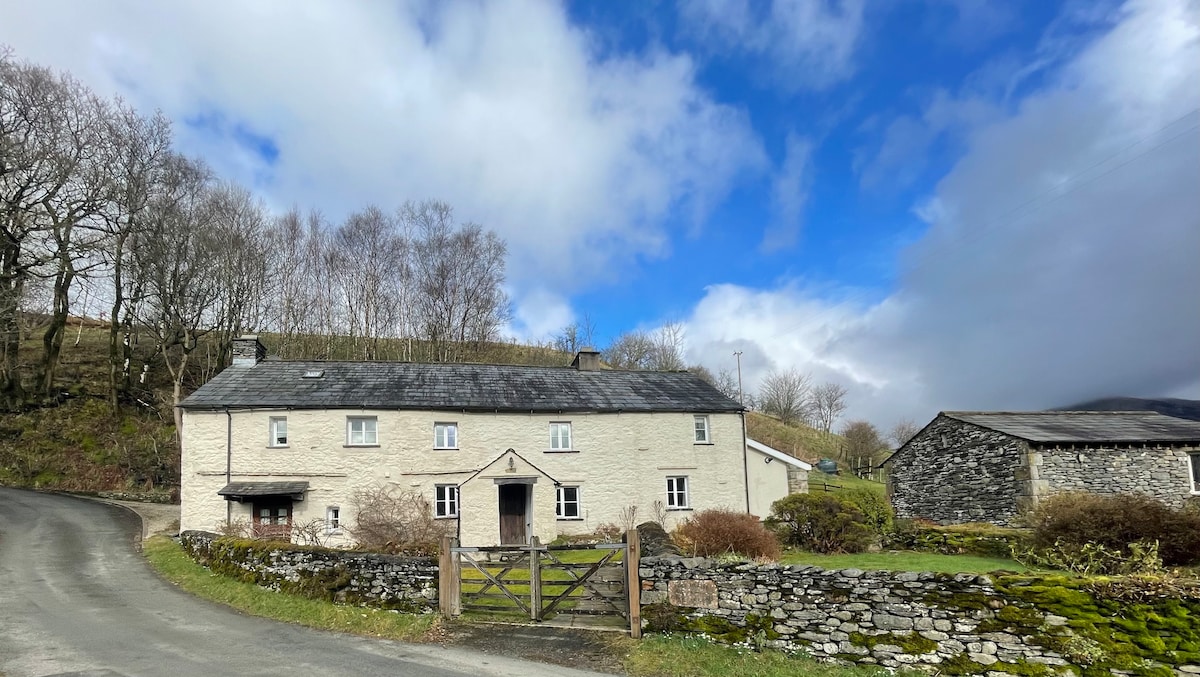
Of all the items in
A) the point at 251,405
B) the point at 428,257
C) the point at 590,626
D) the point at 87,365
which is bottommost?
the point at 590,626

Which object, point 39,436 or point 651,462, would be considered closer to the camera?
point 651,462

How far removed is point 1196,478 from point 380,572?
25135mm

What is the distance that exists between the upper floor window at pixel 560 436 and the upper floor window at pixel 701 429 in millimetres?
5273

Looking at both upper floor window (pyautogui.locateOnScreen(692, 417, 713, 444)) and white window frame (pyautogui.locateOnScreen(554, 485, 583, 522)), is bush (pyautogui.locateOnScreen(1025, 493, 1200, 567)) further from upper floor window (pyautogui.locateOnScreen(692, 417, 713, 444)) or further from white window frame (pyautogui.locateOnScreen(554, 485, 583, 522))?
white window frame (pyautogui.locateOnScreen(554, 485, 583, 522))

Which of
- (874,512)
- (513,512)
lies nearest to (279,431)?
(513,512)

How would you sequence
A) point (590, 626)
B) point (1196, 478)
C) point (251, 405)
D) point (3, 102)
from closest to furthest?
point (590, 626) → point (1196, 478) → point (251, 405) → point (3, 102)

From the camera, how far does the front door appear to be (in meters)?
22.9

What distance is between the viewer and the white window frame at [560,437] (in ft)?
79.2

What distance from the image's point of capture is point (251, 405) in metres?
21.6

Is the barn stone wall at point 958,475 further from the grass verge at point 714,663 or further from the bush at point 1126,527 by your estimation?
the grass verge at point 714,663

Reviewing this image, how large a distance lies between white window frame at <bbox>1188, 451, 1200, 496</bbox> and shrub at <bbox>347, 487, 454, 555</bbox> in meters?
24.1

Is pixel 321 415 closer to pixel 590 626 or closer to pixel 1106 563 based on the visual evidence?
pixel 590 626

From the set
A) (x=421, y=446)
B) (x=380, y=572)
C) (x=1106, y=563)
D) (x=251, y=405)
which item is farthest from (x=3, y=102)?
(x=1106, y=563)

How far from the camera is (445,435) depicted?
2309 centimetres
